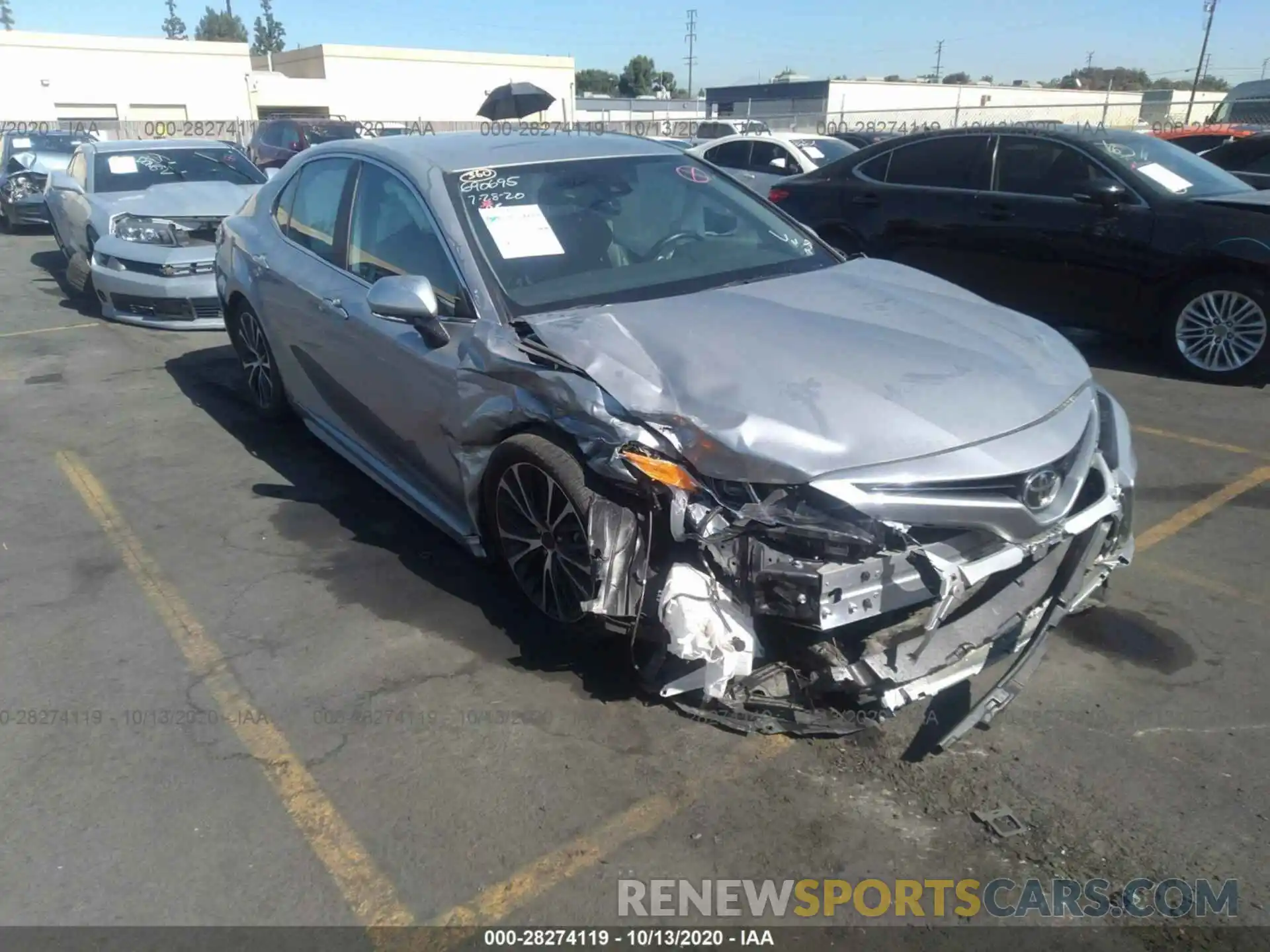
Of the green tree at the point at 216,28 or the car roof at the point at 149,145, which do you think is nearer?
the car roof at the point at 149,145

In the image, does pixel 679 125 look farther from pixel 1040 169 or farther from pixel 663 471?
pixel 663 471

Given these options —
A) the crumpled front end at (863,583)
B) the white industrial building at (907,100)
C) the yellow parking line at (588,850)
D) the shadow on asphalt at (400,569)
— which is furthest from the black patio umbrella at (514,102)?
the white industrial building at (907,100)

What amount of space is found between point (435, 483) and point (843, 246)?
5.53m

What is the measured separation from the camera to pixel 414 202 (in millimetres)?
4066

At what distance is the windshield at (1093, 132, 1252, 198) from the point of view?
6.92 m

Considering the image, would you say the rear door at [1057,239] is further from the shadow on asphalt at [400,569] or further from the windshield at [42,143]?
the windshield at [42,143]

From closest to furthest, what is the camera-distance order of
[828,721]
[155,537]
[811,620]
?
[811,620]
[828,721]
[155,537]

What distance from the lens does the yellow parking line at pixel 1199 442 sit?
5449mm

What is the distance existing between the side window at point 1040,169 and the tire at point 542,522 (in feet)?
17.8

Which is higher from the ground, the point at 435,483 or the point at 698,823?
the point at 435,483

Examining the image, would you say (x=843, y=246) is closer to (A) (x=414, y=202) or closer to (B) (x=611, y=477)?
(A) (x=414, y=202)

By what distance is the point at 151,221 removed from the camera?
8734 millimetres

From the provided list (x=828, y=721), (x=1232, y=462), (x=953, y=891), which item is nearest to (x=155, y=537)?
(x=828, y=721)

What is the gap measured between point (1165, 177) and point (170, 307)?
26.2 ft
